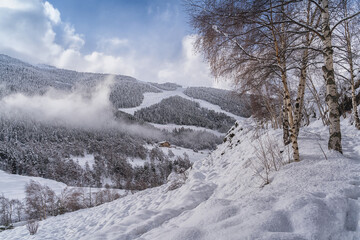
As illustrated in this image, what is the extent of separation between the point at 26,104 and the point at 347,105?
249479 mm

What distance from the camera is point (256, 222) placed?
1.70 m

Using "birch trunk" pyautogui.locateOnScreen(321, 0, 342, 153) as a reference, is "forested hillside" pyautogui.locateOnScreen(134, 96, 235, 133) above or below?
above

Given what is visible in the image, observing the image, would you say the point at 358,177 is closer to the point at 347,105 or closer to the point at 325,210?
the point at 325,210

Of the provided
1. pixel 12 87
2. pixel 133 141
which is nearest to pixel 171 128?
pixel 133 141

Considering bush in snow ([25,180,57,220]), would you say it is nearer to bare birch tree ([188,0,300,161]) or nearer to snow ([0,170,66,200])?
snow ([0,170,66,200])

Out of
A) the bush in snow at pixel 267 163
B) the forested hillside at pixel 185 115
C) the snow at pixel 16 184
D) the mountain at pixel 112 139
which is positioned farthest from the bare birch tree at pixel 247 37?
the forested hillside at pixel 185 115

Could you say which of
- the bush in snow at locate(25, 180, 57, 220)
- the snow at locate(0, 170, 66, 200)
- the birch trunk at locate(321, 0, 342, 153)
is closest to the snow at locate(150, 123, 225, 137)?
the snow at locate(0, 170, 66, 200)

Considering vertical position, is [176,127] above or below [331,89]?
below

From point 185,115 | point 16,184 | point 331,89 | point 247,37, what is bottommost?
point 16,184

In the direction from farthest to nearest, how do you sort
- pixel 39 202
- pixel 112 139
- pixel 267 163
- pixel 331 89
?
1. pixel 112 139
2. pixel 39 202
3. pixel 267 163
4. pixel 331 89

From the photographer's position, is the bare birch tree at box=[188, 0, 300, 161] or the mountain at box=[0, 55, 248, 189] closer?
the bare birch tree at box=[188, 0, 300, 161]

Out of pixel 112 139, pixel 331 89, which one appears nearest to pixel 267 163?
pixel 331 89

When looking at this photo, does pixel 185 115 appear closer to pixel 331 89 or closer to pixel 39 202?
pixel 39 202

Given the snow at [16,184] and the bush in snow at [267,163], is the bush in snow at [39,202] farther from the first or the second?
the bush in snow at [267,163]
